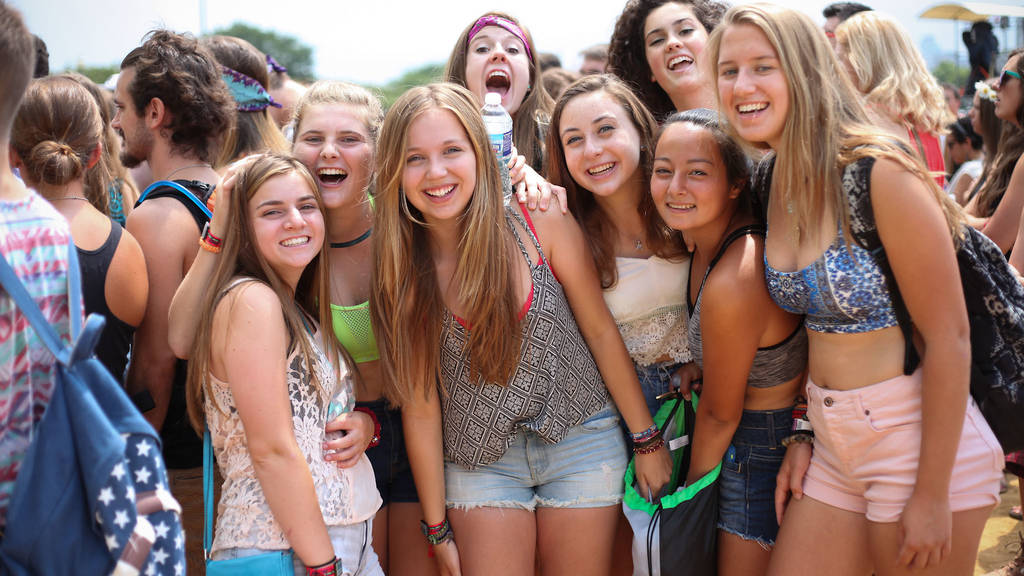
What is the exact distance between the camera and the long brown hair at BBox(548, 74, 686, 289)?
313 cm

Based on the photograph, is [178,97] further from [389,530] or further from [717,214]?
[717,214]

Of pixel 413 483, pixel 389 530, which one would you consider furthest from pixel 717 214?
pixel 389 530

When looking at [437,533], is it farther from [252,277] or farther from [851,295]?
[851,295]

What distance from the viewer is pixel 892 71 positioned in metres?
4.48

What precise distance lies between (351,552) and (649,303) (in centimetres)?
145

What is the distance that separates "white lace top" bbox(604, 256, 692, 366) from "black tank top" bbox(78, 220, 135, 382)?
76.5 inches

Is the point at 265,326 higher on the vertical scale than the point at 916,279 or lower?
lower

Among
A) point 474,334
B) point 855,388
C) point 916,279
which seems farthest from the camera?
point 474,334

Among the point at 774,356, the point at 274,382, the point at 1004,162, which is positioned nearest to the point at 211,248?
the point at 274,382

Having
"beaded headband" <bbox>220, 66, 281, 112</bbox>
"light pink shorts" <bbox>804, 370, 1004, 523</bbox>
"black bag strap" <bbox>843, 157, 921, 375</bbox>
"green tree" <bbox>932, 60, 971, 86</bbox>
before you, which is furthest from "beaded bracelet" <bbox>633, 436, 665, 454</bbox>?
"green tree" <bbox>932, 60, 971, 86</bbox>

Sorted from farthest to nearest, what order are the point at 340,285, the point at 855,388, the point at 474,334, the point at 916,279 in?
the point at 340,285 → the point at 474,334 → the point at 855,388 → the point at 916,279

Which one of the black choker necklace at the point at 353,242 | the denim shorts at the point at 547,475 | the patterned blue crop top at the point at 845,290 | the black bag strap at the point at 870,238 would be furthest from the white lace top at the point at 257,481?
the black bag strap at the point at 870,238

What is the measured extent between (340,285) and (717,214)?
150cm

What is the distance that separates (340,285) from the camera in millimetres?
3146
